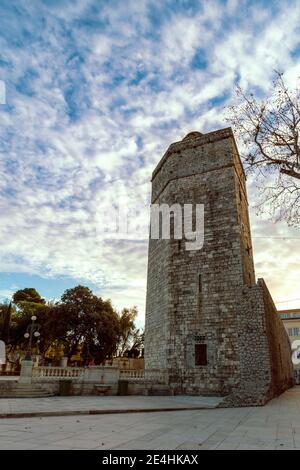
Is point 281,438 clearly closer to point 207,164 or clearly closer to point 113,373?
point 113,373

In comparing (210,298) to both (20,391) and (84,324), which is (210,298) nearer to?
(20,391)

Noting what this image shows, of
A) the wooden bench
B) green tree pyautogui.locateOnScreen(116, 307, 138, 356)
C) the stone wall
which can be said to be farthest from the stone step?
→ green tree pyautogui.locateOnScreen(116, 307, 138, 356)

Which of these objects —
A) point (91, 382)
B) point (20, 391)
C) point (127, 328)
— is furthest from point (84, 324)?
point (20, 391)

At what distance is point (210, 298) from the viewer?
16578 mm

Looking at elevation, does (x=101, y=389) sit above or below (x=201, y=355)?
below

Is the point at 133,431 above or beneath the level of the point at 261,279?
beneath

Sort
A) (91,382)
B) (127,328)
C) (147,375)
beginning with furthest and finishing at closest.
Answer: (127,328) < (147,375) < (91,382)

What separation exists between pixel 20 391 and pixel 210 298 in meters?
9.66

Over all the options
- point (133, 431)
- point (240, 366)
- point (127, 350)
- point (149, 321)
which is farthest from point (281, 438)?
point (127, 350)

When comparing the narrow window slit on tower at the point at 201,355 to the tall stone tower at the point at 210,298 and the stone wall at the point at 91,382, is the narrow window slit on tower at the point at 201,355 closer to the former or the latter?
the tall stone tower at the point at 210,298

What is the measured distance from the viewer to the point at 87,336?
3200 cm

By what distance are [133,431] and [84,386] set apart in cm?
887

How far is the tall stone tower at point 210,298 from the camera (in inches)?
583

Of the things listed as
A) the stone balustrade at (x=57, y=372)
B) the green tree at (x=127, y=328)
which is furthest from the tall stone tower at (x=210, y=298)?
the green tree at (x=127, y=328)
